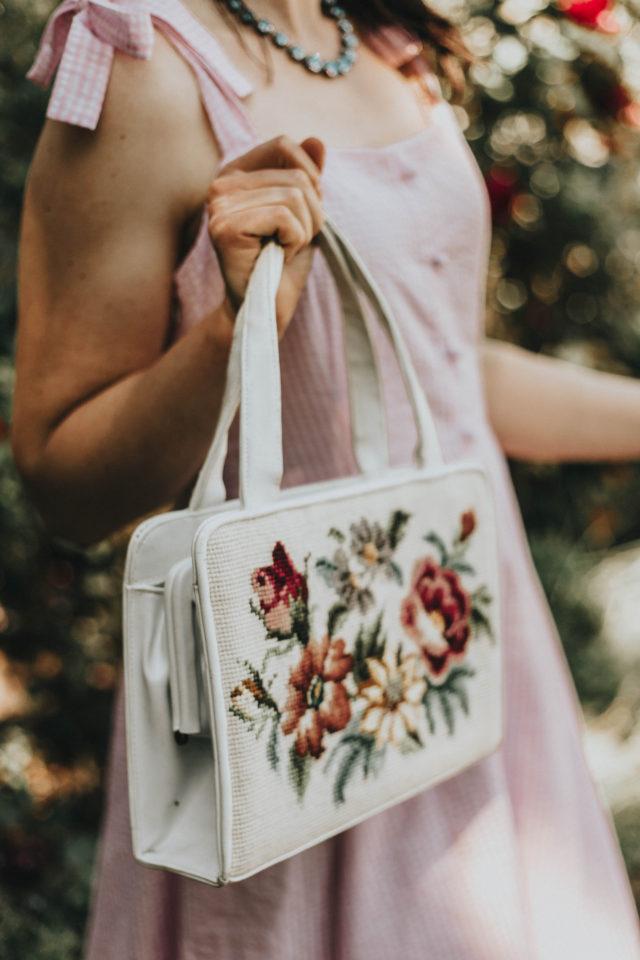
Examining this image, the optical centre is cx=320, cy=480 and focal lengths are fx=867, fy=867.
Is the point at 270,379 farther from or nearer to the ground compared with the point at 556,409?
farther from the ground

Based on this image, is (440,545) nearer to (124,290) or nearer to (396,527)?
(396,527)

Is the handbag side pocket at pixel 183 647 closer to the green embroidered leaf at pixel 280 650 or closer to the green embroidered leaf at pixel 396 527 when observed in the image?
the green embroidered leaf at pixel 280 650

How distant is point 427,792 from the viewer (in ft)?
2.58

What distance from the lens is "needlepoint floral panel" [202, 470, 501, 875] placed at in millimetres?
562

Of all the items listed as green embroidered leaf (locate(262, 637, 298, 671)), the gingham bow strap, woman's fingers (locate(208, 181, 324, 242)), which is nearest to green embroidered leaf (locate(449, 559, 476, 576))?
green embroidered leaf (locate(262, 637, 298, 671))

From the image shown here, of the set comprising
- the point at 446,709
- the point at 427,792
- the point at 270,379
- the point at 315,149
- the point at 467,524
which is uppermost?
the point at 315,149

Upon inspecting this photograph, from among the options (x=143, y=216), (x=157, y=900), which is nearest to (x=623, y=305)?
(x=143, y=216)

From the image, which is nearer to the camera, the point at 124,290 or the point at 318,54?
the point at 124,290

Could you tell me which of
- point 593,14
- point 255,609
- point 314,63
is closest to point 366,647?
point 255,609

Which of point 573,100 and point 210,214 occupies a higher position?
point 210,214

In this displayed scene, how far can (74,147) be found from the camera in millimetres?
696

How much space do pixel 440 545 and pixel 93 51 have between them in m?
0.49

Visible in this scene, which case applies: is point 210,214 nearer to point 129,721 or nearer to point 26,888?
point 129,721

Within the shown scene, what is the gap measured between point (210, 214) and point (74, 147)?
15 cm
